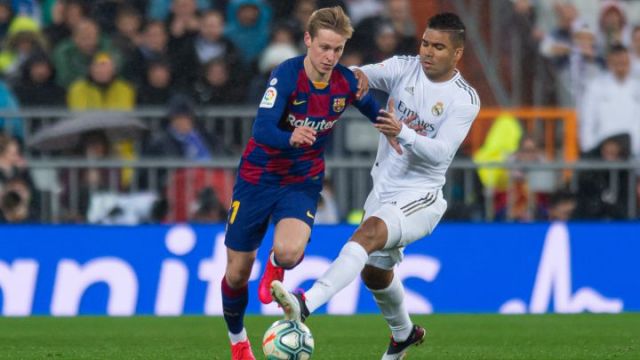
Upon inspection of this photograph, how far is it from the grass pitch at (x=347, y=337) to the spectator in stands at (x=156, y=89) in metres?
3.08

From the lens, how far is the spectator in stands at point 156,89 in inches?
588

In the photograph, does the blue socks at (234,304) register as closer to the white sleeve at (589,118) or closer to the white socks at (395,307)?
the white socks at (395,307)

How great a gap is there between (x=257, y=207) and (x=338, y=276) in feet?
3.04

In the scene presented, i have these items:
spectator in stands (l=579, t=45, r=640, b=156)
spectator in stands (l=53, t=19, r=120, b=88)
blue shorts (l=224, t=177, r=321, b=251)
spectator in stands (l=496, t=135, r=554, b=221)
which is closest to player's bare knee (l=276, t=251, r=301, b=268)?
blue shorts (l=224, t=177, r=321, b=251)

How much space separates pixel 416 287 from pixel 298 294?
20.4ft

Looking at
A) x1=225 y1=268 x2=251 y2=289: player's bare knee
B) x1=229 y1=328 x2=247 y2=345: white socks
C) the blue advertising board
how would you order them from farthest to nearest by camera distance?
the blue advertising board → x1=229 y1=328 x2=247 y2=345: white socks → x1=225 y1=268 x2=251 y2=289: player's bare knee

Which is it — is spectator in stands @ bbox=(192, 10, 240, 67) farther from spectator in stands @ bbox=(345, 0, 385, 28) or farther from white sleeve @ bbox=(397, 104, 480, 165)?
white sleeve @ bbox=(397, 104, 480, 165)

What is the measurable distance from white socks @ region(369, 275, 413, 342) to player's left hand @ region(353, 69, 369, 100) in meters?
1.14

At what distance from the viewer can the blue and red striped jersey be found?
7953 millimetres

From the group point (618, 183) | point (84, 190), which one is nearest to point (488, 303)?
point (618, 183)

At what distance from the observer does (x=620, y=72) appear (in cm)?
1490

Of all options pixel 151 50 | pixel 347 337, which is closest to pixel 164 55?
pixel 151 50

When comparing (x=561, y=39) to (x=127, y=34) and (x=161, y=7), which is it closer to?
(x=161, y=7)

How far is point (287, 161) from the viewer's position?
8312mm
